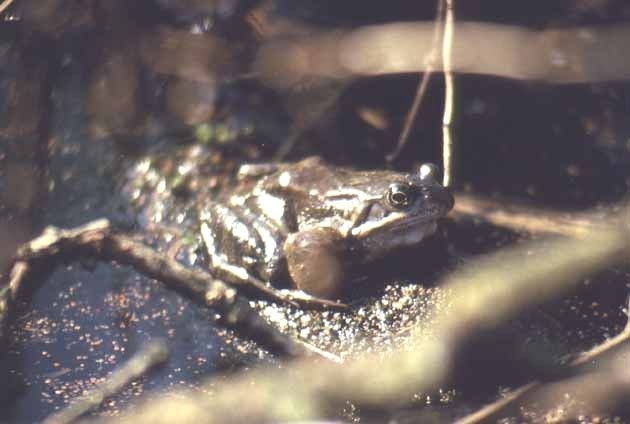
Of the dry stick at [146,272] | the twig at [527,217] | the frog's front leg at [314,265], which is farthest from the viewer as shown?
the twig at [527,217]

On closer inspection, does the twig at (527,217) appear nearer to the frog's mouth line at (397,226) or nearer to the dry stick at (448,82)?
the frog's mouth line at (397,226)

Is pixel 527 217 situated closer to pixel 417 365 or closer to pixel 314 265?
pixel 314 265

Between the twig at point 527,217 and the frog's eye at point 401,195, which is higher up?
the twig at point 527,217

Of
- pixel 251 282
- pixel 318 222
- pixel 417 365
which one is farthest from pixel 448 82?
pixel 417 365

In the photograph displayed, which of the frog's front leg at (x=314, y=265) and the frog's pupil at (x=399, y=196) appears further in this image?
the frog's pupil at (x=399, y=196)

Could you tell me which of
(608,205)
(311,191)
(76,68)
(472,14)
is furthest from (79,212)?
(608,205)

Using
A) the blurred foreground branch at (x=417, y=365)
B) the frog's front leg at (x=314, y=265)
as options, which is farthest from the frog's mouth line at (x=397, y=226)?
the blurred foreground branch at (x=417, y=365)

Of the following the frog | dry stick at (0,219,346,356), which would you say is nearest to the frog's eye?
the frog
